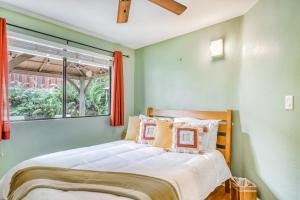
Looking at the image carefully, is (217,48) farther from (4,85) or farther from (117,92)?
(4,85)

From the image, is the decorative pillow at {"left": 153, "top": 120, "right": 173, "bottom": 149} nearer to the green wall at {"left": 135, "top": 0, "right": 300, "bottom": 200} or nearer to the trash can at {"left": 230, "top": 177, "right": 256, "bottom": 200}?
the green wall at {"left": 135, "top": 0, "right": 300, "bottom": 200}

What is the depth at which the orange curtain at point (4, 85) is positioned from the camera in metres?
2.10

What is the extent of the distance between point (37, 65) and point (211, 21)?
2.61 m

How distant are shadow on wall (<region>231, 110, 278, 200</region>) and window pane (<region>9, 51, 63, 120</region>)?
8.60 feet

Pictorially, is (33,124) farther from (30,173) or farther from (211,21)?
(211,21)

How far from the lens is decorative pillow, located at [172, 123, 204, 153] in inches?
88.8

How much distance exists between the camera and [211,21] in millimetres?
2588

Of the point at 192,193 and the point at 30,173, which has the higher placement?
the point at 30,173

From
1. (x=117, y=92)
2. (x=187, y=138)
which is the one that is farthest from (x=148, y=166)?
(x=117, y=92)

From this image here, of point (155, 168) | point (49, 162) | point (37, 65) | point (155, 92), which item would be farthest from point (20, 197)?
point (155, 92)

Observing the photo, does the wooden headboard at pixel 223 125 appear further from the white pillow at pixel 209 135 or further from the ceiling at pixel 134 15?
the ceiling at pixel 134 15

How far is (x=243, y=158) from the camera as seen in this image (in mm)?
2365

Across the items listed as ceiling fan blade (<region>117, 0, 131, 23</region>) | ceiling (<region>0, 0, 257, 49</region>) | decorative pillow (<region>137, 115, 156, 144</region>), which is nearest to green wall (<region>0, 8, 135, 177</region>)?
ceiling (<region>0, 0, 257, 49</region>)

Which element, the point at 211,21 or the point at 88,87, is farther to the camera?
the point at 88,87
